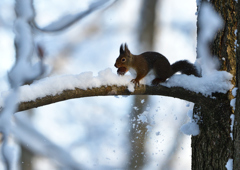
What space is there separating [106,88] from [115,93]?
0.05m

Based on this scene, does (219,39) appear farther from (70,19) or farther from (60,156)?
(60,156)

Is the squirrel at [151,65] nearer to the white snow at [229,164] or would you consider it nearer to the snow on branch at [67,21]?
the white snow at [229,164]

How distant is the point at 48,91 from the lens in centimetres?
121

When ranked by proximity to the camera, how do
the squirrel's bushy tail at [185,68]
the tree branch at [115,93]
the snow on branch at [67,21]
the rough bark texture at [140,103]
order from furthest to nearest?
the rough bark texture at [140,103], the squirrel's bushy tail at [185,68], the tree branch at [115,93], the snow on branch at [67,21]

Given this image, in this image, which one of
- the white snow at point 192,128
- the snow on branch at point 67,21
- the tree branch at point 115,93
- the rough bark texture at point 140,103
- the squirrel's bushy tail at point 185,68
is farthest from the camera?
the rough bark texture at point 140,103

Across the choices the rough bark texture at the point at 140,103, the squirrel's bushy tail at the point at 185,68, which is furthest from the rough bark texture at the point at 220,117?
the rough bark texture at the point at 140,103

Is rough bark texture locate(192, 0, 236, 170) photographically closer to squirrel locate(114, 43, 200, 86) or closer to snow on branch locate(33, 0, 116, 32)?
squirrel locate(114, 43, 200, 86)

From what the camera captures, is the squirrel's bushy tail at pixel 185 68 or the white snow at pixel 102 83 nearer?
the white snow at pixel 102 83

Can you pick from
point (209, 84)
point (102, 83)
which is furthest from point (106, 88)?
point (209, 84)

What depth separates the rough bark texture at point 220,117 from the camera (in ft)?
4.70

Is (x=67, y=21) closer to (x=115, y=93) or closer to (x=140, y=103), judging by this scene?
(x=115, y=93)

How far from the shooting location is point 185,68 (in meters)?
1.88

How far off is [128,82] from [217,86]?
1.48 ft

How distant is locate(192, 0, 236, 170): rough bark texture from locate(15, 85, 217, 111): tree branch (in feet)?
0.27
